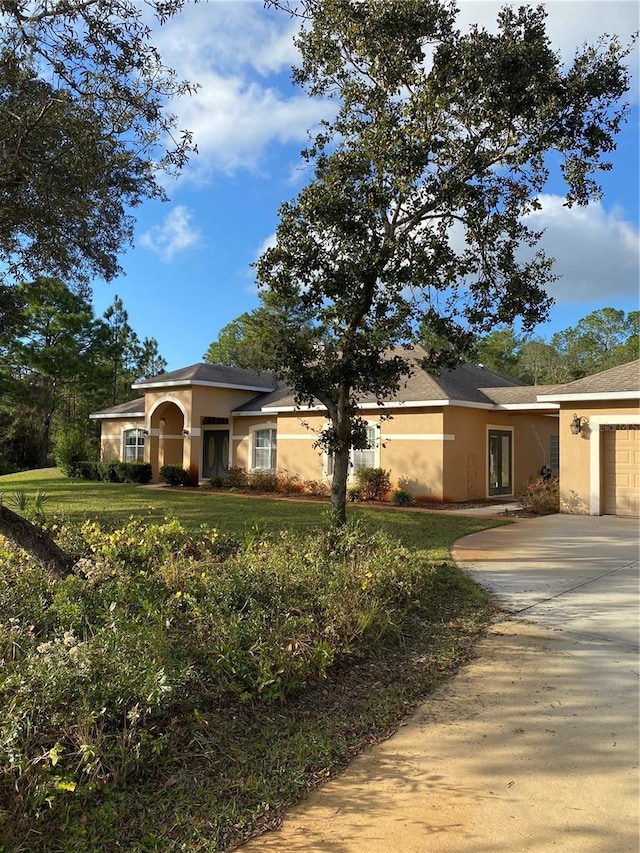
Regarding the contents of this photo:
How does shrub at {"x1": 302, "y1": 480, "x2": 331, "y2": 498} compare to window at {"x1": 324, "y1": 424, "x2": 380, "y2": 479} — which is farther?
shrub at {"x1": 302, "y1": 480, "x2": 331, "y2": 498}

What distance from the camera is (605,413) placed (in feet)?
49.0

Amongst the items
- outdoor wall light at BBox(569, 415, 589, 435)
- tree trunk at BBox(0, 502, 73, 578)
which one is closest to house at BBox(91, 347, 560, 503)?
outdoor wall light at BBox(569, 415, 589, 435)

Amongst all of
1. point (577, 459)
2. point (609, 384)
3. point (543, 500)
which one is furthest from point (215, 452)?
point (609, 384)

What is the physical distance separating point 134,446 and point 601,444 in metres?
20.1

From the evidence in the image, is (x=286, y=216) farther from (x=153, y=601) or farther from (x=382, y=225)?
(x=153, y=601)

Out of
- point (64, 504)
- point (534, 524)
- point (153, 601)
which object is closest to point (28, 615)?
point (153, 601)

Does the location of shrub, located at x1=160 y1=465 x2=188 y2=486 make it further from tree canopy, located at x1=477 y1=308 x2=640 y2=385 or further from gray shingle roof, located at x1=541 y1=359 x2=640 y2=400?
tree canopy, located at x1=477 y1=308 x2=640 y2=385

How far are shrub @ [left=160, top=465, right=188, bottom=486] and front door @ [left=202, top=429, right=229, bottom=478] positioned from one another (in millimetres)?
1947

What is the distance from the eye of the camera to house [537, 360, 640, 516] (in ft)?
48.1

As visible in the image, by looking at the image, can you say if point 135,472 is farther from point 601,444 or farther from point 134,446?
point 601,444

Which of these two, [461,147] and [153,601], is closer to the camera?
[153,601]

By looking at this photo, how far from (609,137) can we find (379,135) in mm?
3041

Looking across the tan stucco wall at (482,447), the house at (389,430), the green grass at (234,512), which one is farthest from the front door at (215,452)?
the tan stucco wall at (482,447)

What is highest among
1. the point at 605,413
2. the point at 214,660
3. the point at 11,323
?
the point at 11,323
